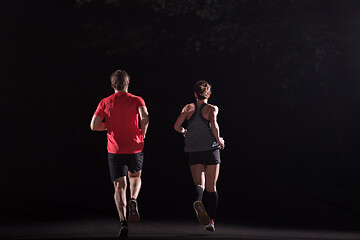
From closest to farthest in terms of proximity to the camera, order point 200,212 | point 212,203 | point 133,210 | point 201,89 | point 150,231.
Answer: point 133,210 → point 200,212 → point 201,89 → point 212,203 → point 150,231

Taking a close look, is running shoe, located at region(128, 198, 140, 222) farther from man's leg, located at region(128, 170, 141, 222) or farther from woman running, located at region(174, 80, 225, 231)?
woman running, located at region(174, 80, 225, 231)

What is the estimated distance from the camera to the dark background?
1379 cm

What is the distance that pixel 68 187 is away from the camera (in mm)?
16891

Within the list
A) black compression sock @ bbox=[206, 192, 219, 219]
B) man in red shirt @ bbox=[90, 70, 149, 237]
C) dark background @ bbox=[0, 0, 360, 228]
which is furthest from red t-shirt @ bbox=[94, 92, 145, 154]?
dark background @ bbox=[0, 0, 360, 228]

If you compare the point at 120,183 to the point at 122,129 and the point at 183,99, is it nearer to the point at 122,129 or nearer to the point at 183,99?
the point at 122,129

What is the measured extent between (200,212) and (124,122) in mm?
1323

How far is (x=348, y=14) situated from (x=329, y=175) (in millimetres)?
8877

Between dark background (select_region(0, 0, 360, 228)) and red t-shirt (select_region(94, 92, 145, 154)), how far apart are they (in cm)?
349

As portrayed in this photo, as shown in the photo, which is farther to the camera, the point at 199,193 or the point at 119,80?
the point at 199,193

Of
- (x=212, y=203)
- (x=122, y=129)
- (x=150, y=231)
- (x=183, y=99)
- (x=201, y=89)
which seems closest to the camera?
(x=122, y=129)

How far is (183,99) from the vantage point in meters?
33.3

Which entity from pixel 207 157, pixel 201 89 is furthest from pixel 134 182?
pixel 201 89

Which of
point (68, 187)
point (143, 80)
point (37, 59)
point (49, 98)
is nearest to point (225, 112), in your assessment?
point (143, 80)

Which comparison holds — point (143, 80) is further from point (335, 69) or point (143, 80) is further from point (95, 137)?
point (335, 69)
